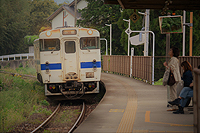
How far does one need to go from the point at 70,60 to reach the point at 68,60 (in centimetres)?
9

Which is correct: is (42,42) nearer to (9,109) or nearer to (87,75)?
(87,75)

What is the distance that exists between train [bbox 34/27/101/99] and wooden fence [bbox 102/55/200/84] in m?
4.27

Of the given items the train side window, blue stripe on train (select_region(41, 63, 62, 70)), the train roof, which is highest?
the train roof

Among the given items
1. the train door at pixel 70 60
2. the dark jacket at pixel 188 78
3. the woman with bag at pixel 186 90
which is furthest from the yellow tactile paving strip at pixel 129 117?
the train door at pixel 70 60

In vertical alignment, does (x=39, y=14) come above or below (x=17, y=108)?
above

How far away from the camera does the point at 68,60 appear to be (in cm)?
1355

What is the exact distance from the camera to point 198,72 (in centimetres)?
511

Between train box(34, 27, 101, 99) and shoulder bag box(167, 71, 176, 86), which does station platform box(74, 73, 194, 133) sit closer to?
shoulder bag box(167, 71, 176, 86)

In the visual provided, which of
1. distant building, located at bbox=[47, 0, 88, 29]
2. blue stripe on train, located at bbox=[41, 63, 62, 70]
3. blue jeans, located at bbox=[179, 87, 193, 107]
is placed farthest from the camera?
distant building, located at bbox=[47, 0, 88, 29]

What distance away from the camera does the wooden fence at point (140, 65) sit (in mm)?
14445

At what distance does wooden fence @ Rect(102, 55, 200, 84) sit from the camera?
14445mm

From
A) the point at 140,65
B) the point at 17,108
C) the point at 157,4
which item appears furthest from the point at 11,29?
the point at 157,4

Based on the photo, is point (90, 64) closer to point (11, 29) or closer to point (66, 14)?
point (11, 29)

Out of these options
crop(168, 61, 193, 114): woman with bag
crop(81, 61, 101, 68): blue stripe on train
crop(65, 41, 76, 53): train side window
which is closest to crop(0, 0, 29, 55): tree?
crop(65, 41, 76, 53): train side window
